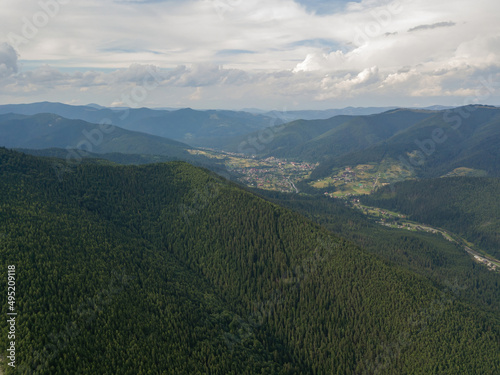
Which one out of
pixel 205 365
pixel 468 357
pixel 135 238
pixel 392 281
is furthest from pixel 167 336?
pixel 468 357

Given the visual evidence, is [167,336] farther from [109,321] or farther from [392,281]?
[392,281]

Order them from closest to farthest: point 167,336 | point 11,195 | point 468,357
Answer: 1. point 167,336
2. point 468,357
3. point 11,195

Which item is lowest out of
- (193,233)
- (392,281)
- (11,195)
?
(392,281)

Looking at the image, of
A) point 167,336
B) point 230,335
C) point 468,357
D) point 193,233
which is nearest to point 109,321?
point 167,336

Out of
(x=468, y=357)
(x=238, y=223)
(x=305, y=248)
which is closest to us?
(x=468, y=357)

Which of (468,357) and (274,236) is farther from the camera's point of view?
(274,236)

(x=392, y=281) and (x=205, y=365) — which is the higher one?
(x=392, y=281)
